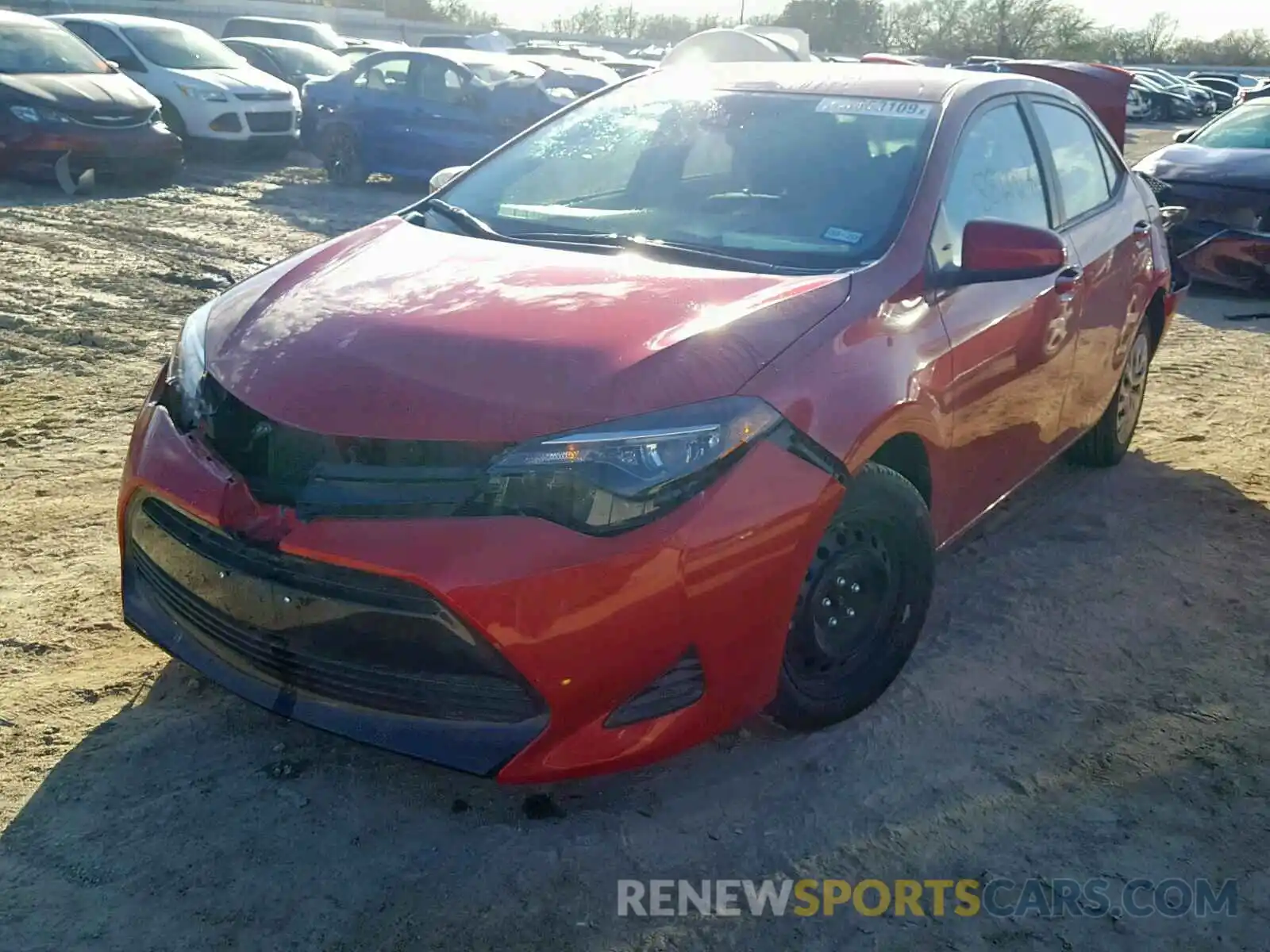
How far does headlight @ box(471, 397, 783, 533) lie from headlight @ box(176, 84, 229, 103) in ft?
42.2

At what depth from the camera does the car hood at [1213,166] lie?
358 inches

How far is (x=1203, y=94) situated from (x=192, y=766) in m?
45.9

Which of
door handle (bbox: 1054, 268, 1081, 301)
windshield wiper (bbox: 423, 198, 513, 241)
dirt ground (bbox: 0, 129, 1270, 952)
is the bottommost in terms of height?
dirt ground (bbox: 0, 129, 1270, 952)

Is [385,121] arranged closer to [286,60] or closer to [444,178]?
[286,60]

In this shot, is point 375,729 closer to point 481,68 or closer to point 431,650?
point 431,650

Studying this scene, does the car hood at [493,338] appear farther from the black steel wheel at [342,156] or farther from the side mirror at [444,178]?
the black steel wheel at [342,156]

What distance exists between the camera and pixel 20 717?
122 inches

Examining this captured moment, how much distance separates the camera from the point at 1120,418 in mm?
5289

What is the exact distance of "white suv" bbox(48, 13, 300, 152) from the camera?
45.3 ft

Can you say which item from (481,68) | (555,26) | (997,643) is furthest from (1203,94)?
(997,643)

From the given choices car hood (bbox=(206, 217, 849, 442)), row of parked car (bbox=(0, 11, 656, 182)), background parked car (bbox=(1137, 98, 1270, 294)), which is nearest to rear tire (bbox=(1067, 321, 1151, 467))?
car hood (bbox=(206, 217, 849, 442))

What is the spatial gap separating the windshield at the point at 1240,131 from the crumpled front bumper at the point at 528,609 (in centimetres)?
888

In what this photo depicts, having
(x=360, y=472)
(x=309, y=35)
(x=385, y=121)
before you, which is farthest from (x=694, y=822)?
(x=309, y=35)

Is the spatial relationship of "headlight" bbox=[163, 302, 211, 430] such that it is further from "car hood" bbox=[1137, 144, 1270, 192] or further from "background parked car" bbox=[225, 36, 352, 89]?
"background parked car" bbox=[225, 36, 352, 89]
